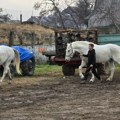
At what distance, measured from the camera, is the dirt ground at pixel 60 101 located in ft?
34.9

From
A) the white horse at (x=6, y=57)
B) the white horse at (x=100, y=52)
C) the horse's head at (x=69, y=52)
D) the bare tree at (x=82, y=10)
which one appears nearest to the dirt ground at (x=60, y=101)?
the white horse at (x=6, y=57)

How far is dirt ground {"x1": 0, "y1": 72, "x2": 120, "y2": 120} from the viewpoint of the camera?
10641 mm

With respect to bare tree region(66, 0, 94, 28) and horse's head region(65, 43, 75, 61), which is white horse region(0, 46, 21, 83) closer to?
horse's head region(65, 43, 75, 61)

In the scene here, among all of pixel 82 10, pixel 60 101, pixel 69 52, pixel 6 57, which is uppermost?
pixel 82 10

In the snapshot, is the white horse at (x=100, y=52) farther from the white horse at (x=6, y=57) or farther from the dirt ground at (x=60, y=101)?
the white horse at (x=6, y=57)

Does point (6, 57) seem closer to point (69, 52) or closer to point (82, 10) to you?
point (69, 52)

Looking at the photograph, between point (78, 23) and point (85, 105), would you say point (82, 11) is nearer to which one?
point (78, 23)

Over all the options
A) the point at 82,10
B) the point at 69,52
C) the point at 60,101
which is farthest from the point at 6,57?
the point at 82,10

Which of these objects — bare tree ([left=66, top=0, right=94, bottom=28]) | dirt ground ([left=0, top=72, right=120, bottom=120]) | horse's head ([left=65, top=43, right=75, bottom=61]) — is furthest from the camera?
bare tree ([left=66, top=0, right=94, bottom=28])

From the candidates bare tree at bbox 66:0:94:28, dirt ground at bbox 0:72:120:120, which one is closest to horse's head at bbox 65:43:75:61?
dirt ground at bbox 0:72:120:120

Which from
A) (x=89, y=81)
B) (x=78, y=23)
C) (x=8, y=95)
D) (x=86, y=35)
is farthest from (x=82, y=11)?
(x=8, y=95)

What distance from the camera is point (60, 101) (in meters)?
13.2

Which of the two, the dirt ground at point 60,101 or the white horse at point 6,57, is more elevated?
the white horse at point 6,57

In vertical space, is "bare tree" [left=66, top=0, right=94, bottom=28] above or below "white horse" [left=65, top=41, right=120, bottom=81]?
Result: above
